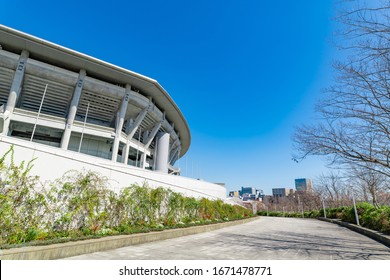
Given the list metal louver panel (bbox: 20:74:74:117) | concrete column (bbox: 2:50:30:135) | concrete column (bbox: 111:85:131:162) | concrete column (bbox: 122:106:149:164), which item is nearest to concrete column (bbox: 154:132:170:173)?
concrete column (bbox: 122:106:149:164)

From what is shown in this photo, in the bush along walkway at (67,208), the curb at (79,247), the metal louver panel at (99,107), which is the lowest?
the curb at (79,247)

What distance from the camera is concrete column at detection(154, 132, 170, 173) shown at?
32.0 meters

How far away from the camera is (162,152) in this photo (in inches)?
1286

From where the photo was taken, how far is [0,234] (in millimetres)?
4086

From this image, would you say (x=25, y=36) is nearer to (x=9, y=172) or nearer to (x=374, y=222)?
(x=9, y=172)

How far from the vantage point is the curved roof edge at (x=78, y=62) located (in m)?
19.6

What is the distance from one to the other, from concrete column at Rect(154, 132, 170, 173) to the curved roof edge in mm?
5580

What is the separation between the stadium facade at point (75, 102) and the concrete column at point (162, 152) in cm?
23

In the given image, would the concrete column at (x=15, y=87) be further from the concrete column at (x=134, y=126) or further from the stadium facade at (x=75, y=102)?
the concrete column at (x=134, y=126)

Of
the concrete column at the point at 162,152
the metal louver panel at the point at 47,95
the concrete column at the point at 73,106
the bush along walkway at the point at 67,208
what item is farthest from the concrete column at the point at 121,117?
the bush along walkway at the point at 67,208

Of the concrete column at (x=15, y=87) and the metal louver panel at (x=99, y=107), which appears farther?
the metal louver panel at (x=99, y=107)

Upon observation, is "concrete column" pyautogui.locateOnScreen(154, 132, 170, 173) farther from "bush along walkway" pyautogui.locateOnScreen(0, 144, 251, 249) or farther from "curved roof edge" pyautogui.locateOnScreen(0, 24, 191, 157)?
"bush along walkway" pyautogui.locateOnScreen(0, 144, 251, 249)

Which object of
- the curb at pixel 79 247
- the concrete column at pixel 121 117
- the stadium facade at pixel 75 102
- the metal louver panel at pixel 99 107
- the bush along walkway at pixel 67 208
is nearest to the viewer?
the curb at pixel 79 247

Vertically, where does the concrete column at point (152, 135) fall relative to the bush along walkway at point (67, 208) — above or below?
above
